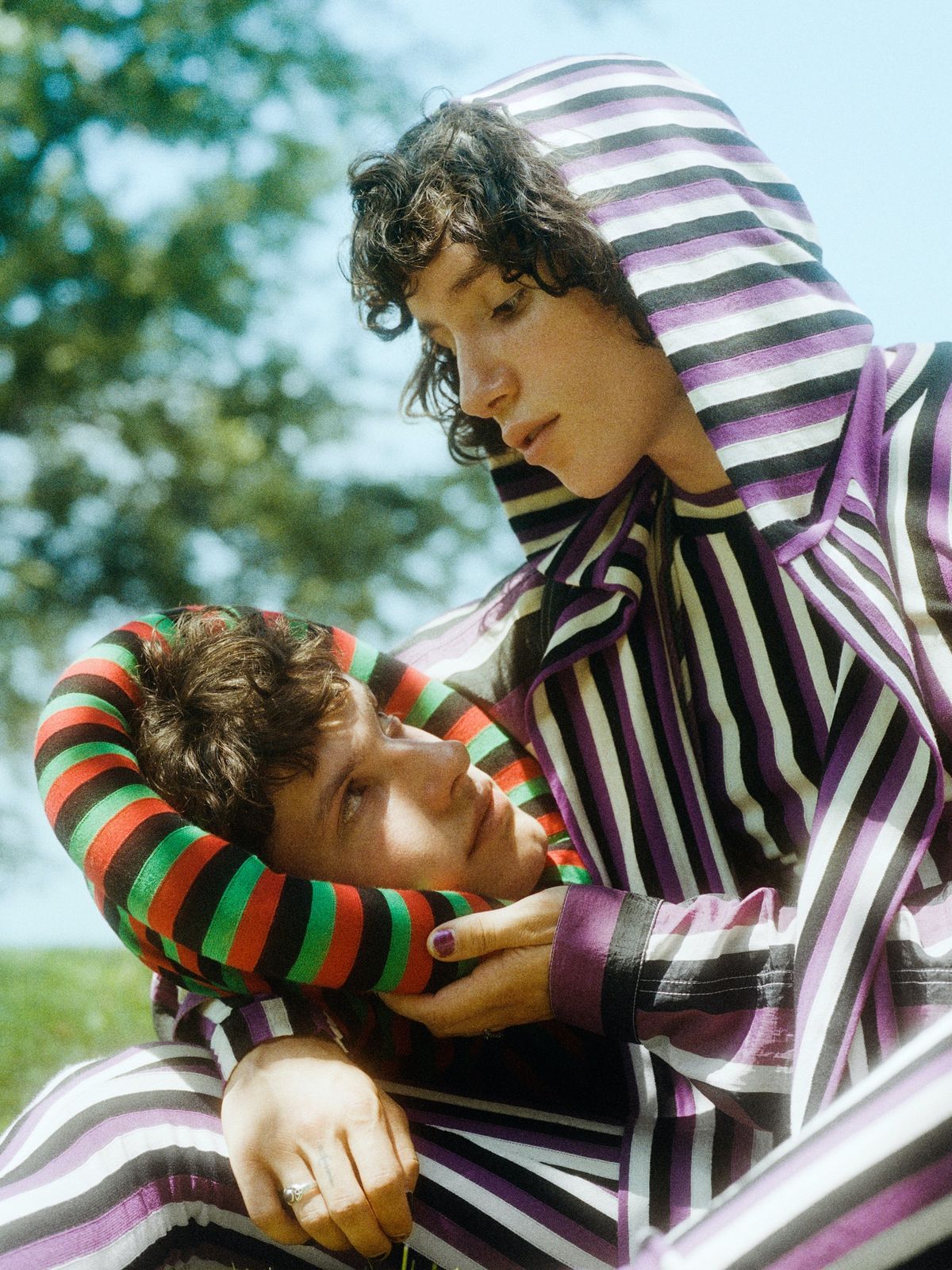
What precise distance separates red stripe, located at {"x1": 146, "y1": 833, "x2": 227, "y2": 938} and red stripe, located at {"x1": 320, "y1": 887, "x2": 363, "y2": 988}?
18cm

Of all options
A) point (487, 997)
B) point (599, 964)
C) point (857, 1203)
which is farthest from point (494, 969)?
point (857, 1203)

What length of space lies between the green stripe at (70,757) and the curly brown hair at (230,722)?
8 centimetres

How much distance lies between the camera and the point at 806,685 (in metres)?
1.85

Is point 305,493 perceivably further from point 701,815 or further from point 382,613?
point 701,815

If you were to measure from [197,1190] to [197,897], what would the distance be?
1.15 ft

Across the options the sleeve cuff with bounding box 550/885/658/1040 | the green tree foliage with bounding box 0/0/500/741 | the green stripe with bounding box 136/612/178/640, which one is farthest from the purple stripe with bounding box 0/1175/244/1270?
the green tree foliage with bounding box 0/0/500/741

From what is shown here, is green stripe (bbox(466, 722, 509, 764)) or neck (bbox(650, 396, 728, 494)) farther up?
neck (bbox(650, 396, 728, 494))

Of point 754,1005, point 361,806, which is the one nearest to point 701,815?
point 754,1005

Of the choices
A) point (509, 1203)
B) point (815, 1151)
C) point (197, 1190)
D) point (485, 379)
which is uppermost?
point (485, 379)

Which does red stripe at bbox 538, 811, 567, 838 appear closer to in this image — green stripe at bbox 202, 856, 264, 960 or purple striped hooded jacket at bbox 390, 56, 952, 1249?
purple striped hooded jacket at bbox 390, 56, 952, 1249

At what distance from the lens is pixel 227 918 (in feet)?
4.90

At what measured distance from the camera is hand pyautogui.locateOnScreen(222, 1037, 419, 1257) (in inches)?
53.4

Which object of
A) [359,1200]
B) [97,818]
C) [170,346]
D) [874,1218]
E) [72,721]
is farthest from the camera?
[170,346]

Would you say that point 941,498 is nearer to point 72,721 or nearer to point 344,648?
point 344,648
